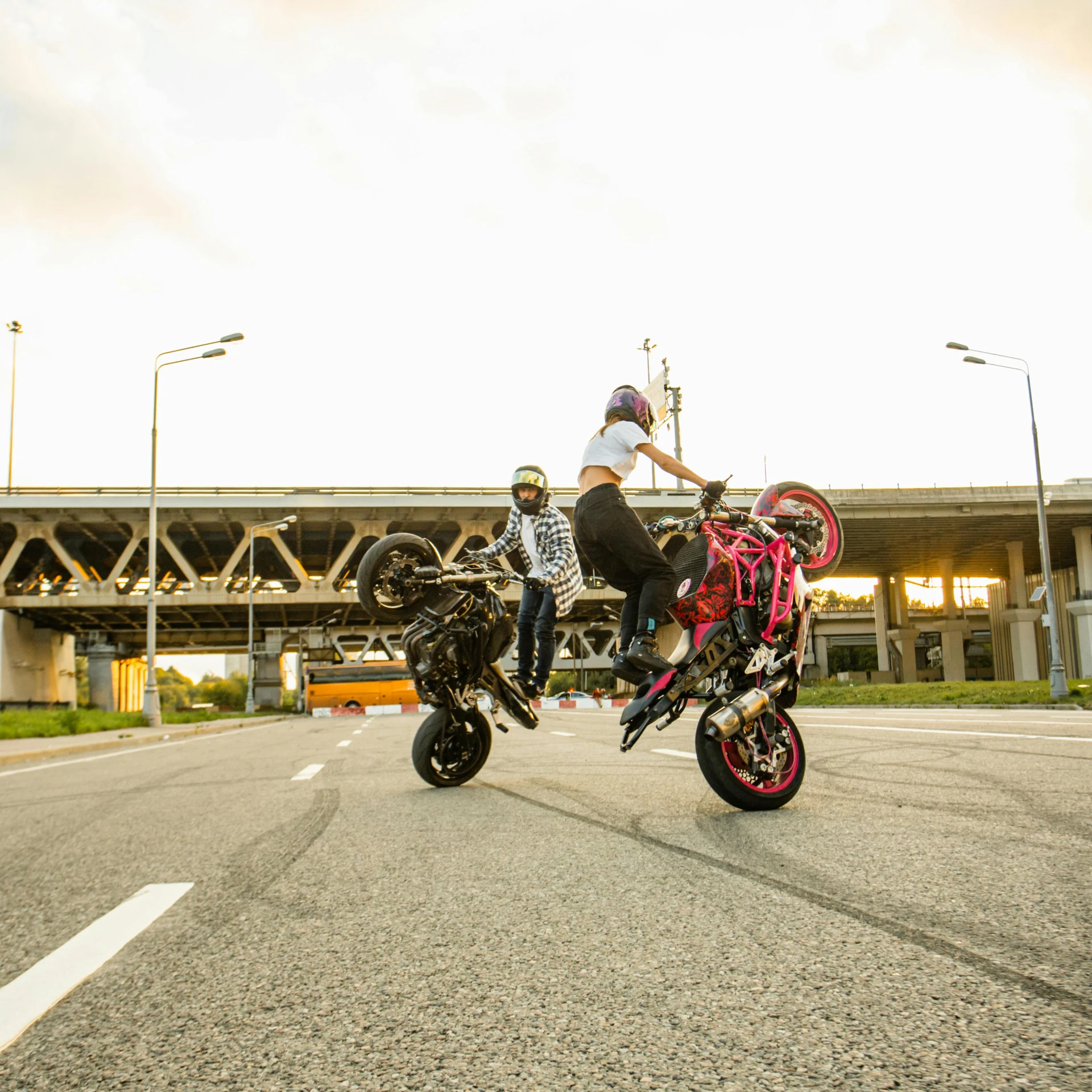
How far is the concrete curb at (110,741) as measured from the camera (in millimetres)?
13172

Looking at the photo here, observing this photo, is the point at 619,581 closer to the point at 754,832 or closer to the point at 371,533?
the point at 754,832

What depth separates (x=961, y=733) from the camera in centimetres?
911

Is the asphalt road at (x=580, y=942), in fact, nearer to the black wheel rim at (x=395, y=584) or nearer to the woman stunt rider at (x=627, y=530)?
the woman stunt rider at (x=627, y=530)

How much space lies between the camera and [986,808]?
13.7 feet

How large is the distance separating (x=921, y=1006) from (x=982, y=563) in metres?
77.9

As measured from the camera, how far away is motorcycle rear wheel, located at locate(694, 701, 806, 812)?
4273 mm

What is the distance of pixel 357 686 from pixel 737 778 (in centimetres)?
4889

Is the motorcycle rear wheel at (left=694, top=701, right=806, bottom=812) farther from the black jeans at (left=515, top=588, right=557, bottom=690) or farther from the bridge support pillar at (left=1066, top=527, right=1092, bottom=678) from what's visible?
the bridge support pillar at (left=1066, top=527, right=1092, bottom=678)

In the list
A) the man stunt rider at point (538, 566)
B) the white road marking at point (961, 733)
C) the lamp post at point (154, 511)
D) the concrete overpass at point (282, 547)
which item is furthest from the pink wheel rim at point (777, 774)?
the concrete overpass at point (282, 547)

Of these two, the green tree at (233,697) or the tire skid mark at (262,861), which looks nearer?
the tire skid mark at (262,861)

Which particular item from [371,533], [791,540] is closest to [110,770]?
[791,540]

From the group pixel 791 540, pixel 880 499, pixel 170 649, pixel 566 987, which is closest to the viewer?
pixel 566 987

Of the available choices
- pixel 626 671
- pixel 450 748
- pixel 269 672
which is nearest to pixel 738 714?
pixel 626 671

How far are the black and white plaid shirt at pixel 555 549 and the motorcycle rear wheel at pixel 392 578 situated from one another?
524 mm
